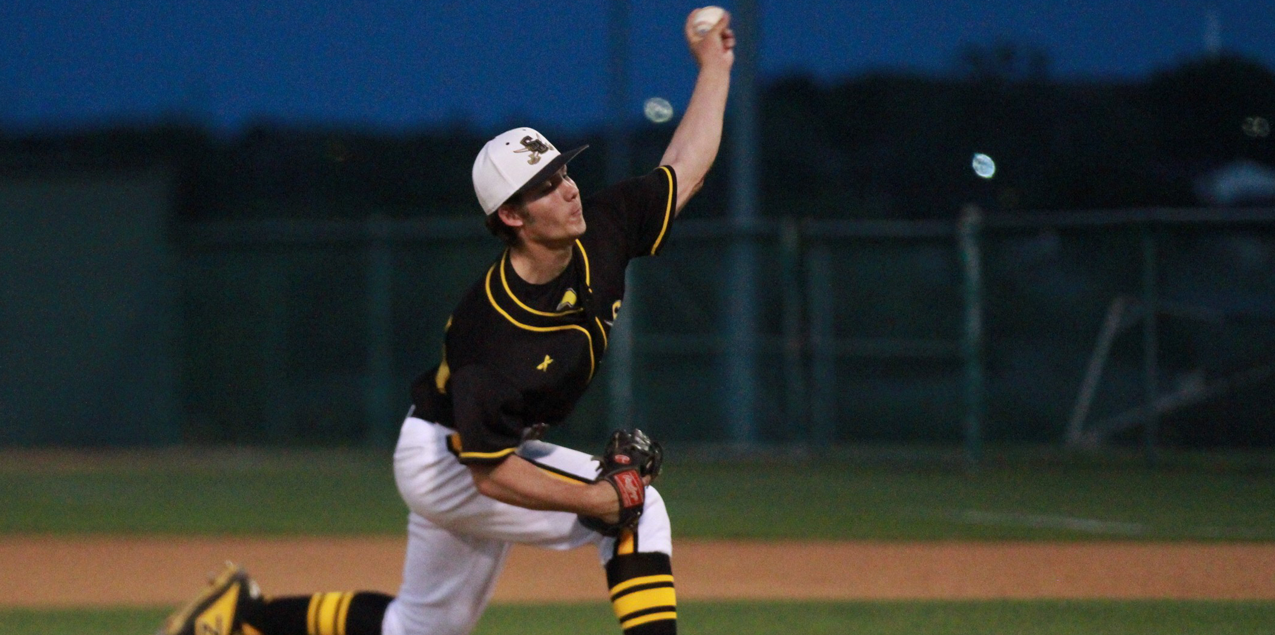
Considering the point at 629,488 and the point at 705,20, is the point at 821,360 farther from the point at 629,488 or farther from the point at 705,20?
the point at 629,488

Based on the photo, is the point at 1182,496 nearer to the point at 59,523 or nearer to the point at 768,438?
the point at 768,438

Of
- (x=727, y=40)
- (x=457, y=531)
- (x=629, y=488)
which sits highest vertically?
(x=727, y=40)

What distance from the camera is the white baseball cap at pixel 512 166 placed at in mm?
3799

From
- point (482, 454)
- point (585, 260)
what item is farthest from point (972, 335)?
point (482, 454)

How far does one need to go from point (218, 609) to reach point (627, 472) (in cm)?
125

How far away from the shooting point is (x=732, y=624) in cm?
609

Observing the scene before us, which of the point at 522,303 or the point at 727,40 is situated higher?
the point at 727,40

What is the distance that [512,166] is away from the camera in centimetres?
382

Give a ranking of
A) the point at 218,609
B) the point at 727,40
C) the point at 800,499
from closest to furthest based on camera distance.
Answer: the point at 218,609 → the point at 727,40 → the point at 800,499

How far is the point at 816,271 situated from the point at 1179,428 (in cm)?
362

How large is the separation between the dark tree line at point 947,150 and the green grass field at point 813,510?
13.5ft

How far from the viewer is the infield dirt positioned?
7.08 meters

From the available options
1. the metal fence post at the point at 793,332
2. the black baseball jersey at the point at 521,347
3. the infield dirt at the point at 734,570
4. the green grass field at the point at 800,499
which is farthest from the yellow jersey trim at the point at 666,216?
the metal fence post at the point at 793,332

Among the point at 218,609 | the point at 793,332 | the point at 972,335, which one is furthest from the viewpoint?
the point at 793,332
